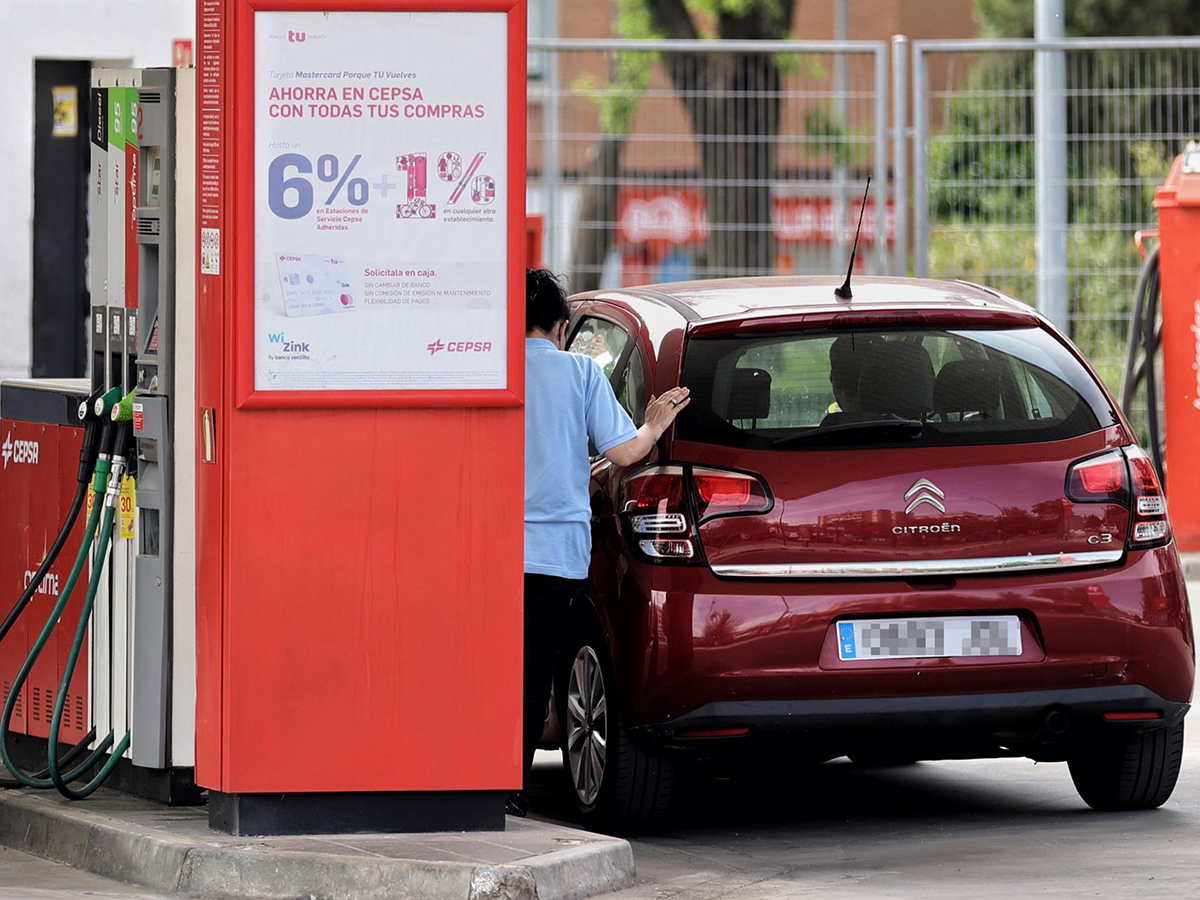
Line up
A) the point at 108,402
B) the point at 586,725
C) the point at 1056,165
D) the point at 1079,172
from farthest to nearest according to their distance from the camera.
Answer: the point at 1079,172 < the point at 1056,165 < the point at 586,725 < the point at 108,402

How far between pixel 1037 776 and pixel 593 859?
2478mm

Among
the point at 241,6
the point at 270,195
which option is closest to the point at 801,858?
the point at 270,195

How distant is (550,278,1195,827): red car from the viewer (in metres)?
6.48

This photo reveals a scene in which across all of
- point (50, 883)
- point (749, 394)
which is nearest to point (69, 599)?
point (50, 883)

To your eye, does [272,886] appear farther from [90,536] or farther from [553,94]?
[553,94]

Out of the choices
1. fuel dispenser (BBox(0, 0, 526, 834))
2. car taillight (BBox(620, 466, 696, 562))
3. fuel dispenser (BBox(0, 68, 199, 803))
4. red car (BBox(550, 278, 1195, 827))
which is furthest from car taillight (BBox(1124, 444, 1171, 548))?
fuel dispenser (BBox(0, 68, 199, 803))

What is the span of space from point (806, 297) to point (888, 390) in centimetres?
39

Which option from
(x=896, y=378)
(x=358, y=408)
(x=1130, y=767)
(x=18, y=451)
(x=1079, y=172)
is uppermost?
(x=1079, y=172)

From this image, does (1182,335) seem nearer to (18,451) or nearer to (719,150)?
(719,150)

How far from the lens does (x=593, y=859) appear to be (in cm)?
602

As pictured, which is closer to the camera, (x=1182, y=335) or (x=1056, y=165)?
(x=1182, y=335)

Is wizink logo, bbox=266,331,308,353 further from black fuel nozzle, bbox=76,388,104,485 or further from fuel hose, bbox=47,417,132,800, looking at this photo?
black fuel nozzle, bbox=76,388,104,485

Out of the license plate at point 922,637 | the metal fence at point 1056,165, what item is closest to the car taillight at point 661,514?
the license plate at point 922,637

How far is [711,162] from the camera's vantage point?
14.5 meters
